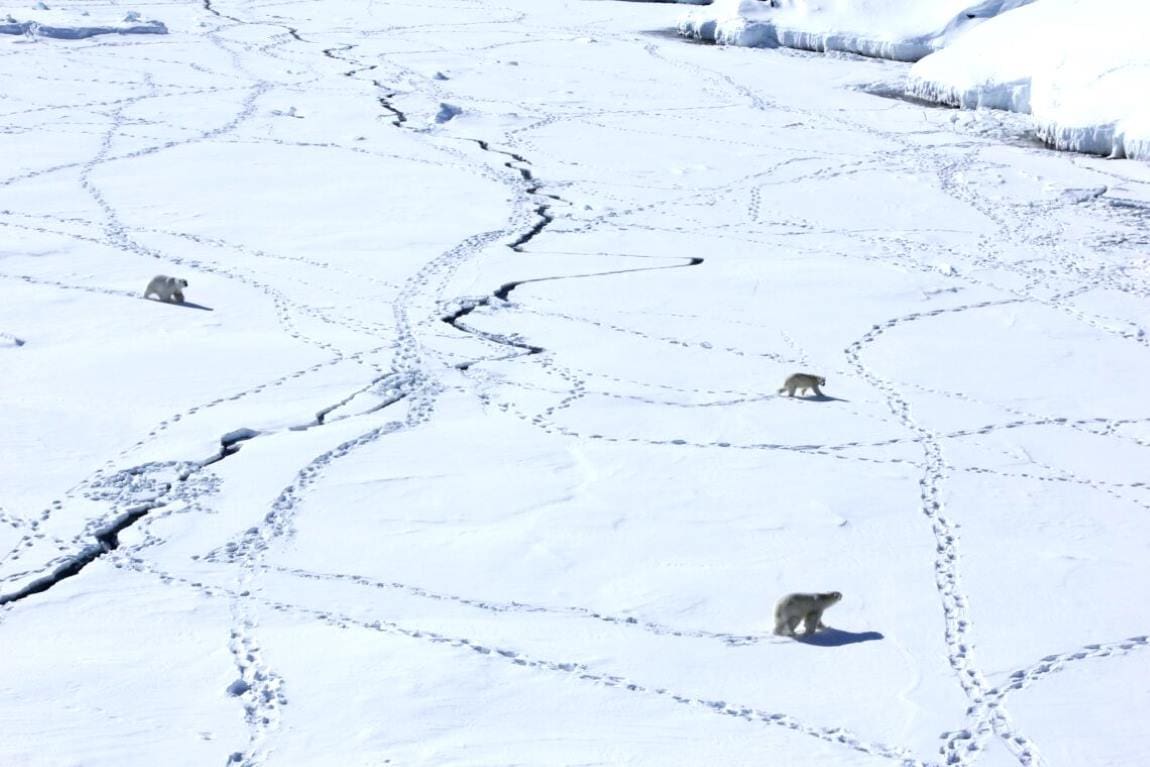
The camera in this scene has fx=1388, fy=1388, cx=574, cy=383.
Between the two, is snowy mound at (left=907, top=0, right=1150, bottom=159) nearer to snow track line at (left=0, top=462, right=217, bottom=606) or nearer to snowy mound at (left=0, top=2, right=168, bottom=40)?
snow track line at (left=0, top=462, right=217, bottom=606)

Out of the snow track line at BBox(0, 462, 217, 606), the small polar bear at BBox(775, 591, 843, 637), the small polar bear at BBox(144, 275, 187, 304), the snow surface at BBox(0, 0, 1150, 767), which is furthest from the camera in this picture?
the small polar bear at BBox(144, 275, 187, 304)

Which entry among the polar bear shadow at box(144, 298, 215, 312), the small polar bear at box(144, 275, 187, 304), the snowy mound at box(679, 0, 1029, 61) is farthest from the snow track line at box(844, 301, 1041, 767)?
the snowy mound at box(679, 0, 1029, 61)

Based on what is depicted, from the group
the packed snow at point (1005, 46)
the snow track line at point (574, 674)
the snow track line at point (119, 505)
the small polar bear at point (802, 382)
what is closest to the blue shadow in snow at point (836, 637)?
Answer: the snow track line at point (574, 674)

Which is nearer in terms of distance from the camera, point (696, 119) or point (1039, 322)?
point (1039, 322)

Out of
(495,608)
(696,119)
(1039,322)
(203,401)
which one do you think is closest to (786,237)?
(1039,322)

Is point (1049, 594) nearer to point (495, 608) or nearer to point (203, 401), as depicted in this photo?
point (495, 608)
